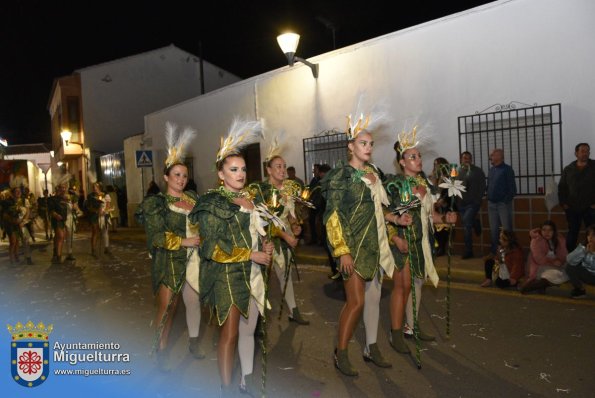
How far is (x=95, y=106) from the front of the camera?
96.5 ft

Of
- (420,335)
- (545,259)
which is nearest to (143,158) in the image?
(545,259)

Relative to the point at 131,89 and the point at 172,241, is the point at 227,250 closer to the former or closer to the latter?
the point at 172,241

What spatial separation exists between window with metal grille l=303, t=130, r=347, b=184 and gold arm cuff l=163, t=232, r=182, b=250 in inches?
318

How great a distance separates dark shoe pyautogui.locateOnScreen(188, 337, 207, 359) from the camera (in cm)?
Answer: 554

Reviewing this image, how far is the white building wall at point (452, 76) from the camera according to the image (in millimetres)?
8852

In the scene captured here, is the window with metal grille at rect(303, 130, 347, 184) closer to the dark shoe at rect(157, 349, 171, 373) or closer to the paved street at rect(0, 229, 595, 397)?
the paved street at rect(0, 229, 595, 397)

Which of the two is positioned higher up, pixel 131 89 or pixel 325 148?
pixel 131 89

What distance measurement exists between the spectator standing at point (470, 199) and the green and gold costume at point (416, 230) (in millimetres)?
4572

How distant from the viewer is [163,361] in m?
5.23

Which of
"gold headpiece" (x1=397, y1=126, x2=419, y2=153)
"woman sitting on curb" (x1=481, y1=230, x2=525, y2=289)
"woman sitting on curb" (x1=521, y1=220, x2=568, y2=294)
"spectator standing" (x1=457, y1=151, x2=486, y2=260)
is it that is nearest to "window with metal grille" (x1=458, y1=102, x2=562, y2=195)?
"spectator standing" (x1=457, y1=151, x2=486, y2=260)

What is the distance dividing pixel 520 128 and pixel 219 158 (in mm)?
7082

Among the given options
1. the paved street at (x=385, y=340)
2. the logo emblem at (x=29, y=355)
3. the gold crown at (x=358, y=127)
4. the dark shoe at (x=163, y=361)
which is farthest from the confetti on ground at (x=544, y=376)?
the logo emblem at (x=29, y=355)

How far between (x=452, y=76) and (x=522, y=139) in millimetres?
1865

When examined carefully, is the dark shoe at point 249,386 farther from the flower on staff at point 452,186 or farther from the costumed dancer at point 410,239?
the flower on staff at point 452,186
